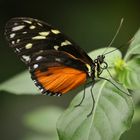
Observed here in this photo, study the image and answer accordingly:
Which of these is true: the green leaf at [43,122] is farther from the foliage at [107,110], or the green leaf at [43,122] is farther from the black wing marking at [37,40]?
the black wing marking at [37,40]

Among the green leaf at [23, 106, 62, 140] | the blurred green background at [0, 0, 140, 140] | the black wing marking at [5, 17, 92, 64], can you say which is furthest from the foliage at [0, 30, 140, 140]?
the blurred green background at [0, 0, 140, 140]

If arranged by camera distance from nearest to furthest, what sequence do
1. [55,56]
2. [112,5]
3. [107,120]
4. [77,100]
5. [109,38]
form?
[107,120] → [77,100] → [55,56] → [109,38] → [112,5]

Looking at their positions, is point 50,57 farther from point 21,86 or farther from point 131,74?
point 131,74

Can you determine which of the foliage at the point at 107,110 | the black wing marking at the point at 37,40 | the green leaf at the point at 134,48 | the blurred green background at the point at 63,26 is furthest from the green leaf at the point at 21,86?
the blurred green background at the point at 63,26

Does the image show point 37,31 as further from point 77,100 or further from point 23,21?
point 77,100

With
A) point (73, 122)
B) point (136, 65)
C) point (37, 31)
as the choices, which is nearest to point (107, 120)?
point (73, 122)

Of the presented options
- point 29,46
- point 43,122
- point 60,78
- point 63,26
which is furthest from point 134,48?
point 63,26

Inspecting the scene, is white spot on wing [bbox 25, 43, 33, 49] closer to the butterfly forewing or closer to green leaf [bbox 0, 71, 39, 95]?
the butterfly forewing
